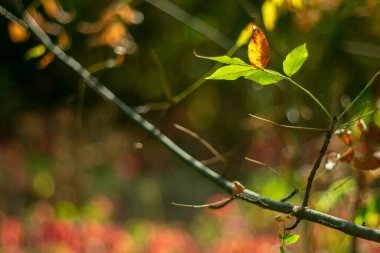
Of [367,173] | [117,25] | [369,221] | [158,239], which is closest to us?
[369,221]

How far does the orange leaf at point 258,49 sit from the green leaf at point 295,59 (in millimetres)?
22

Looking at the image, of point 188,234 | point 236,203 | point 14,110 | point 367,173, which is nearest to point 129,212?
point 188,234

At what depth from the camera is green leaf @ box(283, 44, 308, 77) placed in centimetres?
61

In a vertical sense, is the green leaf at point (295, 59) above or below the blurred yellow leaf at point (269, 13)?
below

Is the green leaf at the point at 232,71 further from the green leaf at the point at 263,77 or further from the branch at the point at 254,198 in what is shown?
the branch at the point at 254,198

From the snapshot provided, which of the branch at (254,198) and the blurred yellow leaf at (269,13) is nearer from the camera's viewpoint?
the branch at (254,198)

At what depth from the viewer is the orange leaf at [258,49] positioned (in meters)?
0.61

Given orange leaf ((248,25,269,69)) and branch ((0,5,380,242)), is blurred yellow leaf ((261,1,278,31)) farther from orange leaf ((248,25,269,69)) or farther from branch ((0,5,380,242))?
orange leaf ((248,25,269,69))

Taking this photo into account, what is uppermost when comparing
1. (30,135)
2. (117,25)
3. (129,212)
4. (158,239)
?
(30,135)

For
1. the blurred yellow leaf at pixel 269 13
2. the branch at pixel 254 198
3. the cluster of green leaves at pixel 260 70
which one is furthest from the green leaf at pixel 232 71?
the blurred yellow leaf at pixel 269 13

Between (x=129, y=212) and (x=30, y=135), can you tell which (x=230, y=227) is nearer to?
(x=129, y=212)

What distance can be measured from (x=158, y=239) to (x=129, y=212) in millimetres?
1265

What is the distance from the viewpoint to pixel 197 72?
4.50 metres

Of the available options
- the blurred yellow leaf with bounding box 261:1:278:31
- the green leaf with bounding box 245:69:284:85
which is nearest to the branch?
the green leaf with bounding box 245:69:284:85
